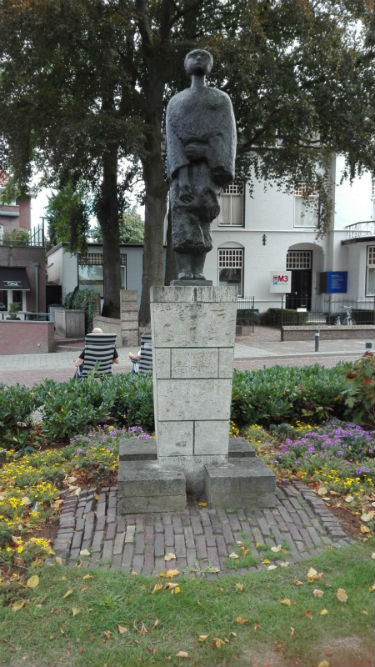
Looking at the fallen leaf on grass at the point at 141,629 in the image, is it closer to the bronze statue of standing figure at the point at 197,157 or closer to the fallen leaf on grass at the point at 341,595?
the fallen leaf on grass at the point at 341,595

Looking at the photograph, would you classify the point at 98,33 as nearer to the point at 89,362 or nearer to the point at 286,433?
the point at 89,362

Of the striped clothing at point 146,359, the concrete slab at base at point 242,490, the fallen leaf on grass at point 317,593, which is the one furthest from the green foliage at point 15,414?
the fallen leaf on grass at point 317,593

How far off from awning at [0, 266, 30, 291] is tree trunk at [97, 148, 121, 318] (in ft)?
18.8

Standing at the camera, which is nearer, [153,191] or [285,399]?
[285,399]

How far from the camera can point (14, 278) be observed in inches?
1002

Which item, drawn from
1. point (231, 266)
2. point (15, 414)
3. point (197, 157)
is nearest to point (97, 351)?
point (15, 414)

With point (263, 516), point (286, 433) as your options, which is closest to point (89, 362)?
point (286, 433)

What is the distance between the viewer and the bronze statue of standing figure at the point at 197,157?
479 centimetres

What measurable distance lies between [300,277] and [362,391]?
24.7 meters

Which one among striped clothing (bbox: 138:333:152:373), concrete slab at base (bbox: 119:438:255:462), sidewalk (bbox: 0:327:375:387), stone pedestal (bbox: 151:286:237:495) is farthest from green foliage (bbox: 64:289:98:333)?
stone pedestal (bbox: 151:286:237:495)

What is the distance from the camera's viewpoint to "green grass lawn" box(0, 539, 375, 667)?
2.85 m

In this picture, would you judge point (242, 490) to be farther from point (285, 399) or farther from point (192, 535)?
point (285, 399)

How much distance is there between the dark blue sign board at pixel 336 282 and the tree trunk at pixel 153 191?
13141 millimetres

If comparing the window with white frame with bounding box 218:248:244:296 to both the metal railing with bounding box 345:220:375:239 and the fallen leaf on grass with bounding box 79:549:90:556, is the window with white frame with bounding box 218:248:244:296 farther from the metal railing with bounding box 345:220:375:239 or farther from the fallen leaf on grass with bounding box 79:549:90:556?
the fallen leaf on grass with bounding box 79:549:90:556
